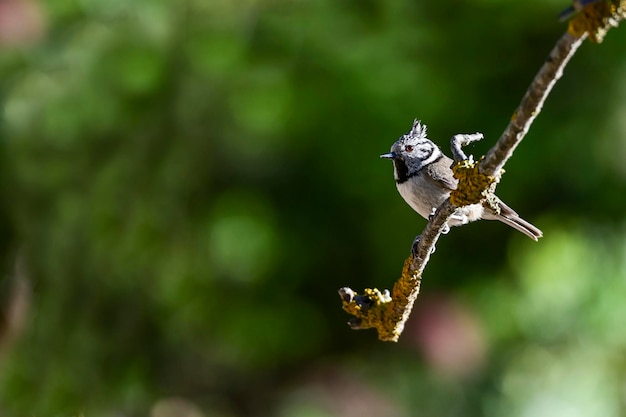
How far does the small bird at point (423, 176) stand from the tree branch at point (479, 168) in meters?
1.08

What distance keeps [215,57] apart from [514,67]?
1.90 meters

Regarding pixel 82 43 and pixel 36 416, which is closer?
pixel 36 416

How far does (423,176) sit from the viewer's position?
3.09m

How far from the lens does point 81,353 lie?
567 centimetres

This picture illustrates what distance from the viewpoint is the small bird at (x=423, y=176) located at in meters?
2.96

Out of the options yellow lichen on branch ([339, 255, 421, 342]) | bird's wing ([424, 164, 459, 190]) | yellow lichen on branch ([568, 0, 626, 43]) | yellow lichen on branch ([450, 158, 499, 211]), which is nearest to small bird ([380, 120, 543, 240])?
bird's wing ([424, 164, 459, 190])

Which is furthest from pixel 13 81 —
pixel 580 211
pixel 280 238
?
pixel 580 211

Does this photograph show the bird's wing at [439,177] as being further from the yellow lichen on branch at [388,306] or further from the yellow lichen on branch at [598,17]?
the yellow lichen on branch at [598,17]

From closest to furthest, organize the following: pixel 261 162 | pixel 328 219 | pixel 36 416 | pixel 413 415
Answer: pixel 36 416 < pixel 413 415 < pixel 328 219 < pixel 261 162

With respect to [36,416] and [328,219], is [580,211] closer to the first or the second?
[328,219]

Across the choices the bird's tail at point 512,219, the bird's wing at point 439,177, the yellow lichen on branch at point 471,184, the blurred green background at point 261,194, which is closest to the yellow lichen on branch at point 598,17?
the yellow lichen on branch at point 471,184

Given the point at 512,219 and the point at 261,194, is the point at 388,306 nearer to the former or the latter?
the point at 512,219

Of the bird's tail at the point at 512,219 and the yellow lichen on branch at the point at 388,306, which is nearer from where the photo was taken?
the yellow lichen on branch at the point at 388,306

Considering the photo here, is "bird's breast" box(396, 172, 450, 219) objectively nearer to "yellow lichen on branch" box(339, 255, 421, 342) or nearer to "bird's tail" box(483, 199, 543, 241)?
"bird's tail" box(483, 199, 543, 241)
